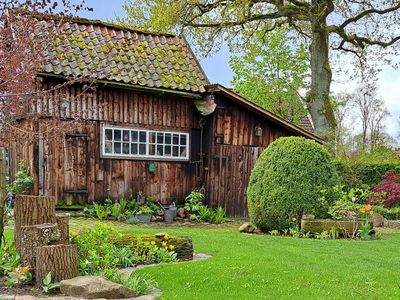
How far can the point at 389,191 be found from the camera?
16438 mm

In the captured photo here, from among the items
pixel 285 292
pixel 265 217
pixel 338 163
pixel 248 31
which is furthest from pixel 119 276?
pixel 248 31

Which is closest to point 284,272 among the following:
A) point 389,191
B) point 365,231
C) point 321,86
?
point 365,231

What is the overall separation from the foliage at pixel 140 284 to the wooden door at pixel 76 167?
735 centimetres

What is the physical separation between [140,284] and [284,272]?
1.85 metres

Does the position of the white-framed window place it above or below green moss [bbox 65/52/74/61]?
below

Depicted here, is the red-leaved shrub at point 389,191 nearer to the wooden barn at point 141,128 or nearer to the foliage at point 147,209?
the wooden barn at point 141,128

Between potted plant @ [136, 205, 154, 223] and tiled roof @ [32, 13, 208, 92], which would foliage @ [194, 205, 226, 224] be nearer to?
potted plant @ [136, 205, 154, 223]

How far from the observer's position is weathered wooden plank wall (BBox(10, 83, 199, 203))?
1202cm

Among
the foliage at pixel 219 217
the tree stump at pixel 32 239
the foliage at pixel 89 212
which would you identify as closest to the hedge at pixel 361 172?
the foliage at pixel 219 217

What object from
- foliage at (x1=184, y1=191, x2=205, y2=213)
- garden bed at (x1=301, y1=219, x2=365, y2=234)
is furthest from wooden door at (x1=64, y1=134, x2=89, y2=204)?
garden bed at (x1=301, y1=219, x2=365, y2=234)

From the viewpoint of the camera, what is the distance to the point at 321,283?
5.40 meters

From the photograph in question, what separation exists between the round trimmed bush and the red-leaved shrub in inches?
219

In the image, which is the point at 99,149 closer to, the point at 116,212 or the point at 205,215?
the point at 116,212

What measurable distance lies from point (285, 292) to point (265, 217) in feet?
17.4
